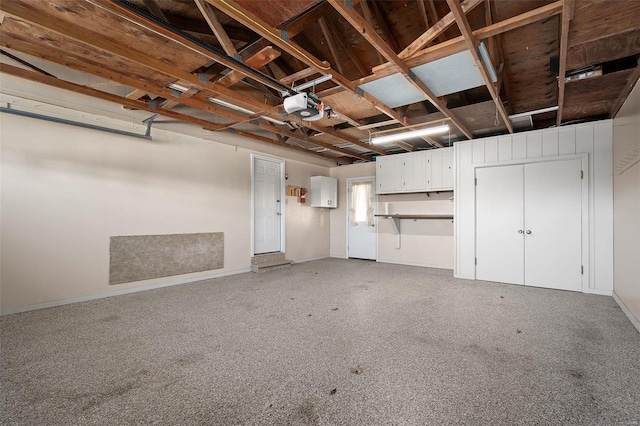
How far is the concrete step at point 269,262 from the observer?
18.7 feet

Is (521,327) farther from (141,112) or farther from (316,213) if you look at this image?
(141,112)

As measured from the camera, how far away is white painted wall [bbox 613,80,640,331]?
9.61 ft

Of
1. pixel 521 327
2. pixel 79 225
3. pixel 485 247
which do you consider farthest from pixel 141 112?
pixel 485 247

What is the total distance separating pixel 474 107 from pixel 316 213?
14.5ft

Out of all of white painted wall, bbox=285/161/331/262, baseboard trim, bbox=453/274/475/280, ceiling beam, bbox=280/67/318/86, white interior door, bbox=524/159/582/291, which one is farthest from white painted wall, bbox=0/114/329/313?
white interior door, bbox=524/159/582/291

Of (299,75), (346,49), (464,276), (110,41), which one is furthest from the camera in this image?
(464,276)

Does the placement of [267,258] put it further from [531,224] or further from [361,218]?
[531,224]

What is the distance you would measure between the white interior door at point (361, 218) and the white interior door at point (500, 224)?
2.59 metres

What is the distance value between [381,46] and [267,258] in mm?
4638

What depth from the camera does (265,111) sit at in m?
3.87

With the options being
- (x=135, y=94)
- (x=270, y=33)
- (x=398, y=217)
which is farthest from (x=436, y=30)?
(x=398, y=217)

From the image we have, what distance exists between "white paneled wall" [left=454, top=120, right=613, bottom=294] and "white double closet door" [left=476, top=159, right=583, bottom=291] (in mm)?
126

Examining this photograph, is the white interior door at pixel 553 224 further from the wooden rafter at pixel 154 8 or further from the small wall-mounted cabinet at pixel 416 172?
the wooden rafter at pixel 154 8

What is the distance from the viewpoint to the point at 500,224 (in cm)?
477
